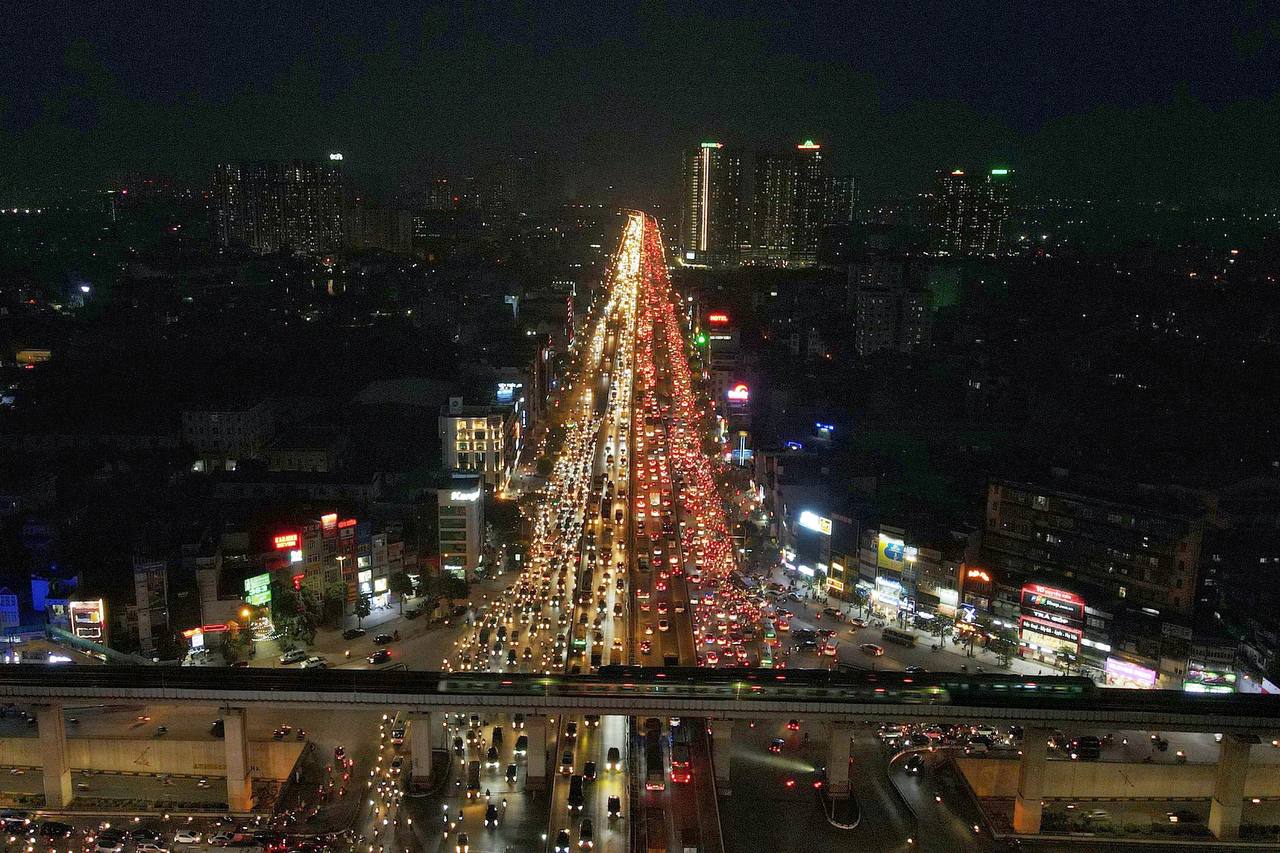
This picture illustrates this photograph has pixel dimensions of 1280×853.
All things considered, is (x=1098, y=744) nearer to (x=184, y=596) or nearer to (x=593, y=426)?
(x=184, y=596)

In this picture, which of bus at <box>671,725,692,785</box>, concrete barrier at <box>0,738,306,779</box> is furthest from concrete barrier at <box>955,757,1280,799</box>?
concrete barrier at <box>0,738,306,779</box>

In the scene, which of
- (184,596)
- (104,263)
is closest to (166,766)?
(184,596)

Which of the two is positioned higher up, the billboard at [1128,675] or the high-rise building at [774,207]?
the high-rise building at [774,207]

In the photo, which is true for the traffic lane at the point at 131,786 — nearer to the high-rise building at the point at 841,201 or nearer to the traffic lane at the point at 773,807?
the traffic lane at the point at 773,807

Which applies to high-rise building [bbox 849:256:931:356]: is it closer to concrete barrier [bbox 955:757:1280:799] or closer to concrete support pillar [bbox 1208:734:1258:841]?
concrete barrier [bbox 955:757:1280:799]

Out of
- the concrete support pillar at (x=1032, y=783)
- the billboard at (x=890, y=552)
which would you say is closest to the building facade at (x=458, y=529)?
the billboard at (x=890, y=552)
